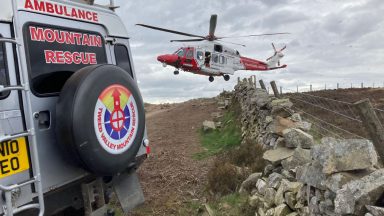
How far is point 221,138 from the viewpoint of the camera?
15.6 m

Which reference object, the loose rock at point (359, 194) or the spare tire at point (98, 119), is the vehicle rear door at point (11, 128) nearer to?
the spare tire at point (98, 119)

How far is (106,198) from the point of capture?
18.1 ft

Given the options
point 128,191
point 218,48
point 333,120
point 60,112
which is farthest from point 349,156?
point 218,48

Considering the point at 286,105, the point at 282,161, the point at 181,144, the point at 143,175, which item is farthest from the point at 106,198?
the point at 181,144

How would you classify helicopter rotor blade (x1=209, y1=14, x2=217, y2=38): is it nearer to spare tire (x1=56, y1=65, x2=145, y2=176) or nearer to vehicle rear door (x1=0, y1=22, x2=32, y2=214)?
spare tire (x1=56, y1=65, x2=145, y2=176)

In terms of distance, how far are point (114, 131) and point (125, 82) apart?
1.96ft

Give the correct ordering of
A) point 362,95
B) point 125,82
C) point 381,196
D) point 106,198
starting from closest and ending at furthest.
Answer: point 381,196 → point 125,82 → point 106,198 → point 362,95

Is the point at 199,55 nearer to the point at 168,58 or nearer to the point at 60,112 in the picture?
the point at 168,58

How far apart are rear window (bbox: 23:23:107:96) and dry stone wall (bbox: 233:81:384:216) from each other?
302cm

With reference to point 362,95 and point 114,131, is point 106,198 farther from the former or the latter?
point 362,95

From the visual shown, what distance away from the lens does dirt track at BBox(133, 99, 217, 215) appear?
24.4ft

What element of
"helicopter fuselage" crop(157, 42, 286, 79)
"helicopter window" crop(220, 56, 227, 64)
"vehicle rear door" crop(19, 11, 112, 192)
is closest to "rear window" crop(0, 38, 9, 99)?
"vehicle rear door" crop(19, 11, 112, 192)

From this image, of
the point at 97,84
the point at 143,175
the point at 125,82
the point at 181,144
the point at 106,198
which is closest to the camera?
the point at 97,84

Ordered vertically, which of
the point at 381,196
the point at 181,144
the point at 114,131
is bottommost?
the point at 181,144
